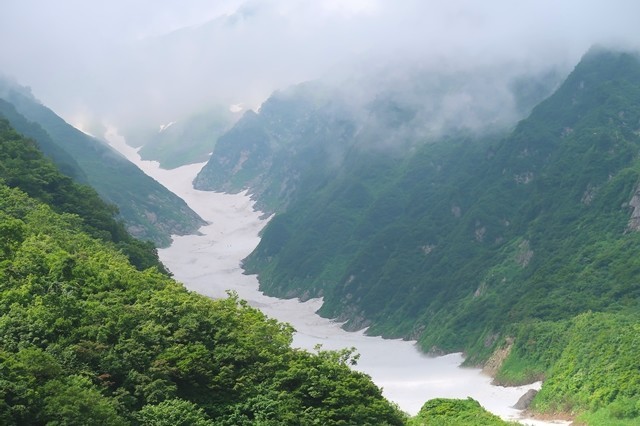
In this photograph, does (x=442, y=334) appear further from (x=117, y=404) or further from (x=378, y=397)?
(x=117, y=404)

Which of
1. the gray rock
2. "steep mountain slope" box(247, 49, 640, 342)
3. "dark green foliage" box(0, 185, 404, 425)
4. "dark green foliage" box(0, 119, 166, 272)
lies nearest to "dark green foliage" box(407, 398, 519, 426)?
the gray rock

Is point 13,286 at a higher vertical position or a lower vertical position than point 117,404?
higher

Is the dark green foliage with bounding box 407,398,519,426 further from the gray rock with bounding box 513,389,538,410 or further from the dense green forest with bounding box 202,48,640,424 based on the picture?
the gray rock with bounding box 513,389,538,410

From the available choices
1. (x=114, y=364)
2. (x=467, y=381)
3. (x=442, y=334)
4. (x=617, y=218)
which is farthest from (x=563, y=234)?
(x=114, y=364)

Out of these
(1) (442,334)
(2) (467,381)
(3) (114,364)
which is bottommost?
(3) (114,364)

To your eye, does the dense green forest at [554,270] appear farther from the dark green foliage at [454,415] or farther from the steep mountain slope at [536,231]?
the dark green foliage at [454,415]
